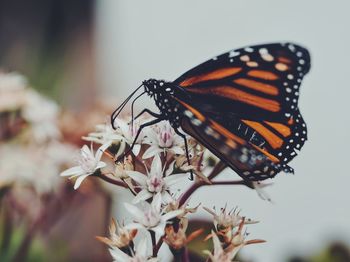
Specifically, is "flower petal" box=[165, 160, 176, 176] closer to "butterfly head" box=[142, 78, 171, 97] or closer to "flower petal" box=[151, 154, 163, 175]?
"flower petal" box=[151, 154, 163, 175]

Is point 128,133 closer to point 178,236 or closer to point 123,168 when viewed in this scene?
point 123,168

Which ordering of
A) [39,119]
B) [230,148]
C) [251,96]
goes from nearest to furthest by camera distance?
[230,148] < [251,96] < [39,119]

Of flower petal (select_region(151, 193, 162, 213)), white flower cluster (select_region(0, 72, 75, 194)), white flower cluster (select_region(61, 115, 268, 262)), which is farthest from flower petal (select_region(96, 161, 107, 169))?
white flower cluster (select_region(0, 72, 75, 194))

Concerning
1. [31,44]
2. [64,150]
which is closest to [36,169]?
[64,150]

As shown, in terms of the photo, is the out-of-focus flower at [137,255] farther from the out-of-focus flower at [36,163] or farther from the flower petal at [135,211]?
the out-of-focus flower at [36,163]

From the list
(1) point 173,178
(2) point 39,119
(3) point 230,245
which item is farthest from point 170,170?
(2) point 39,119

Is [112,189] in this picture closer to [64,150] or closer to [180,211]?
[64,150]

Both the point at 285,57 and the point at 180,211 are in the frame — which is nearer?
the point at 180,211
